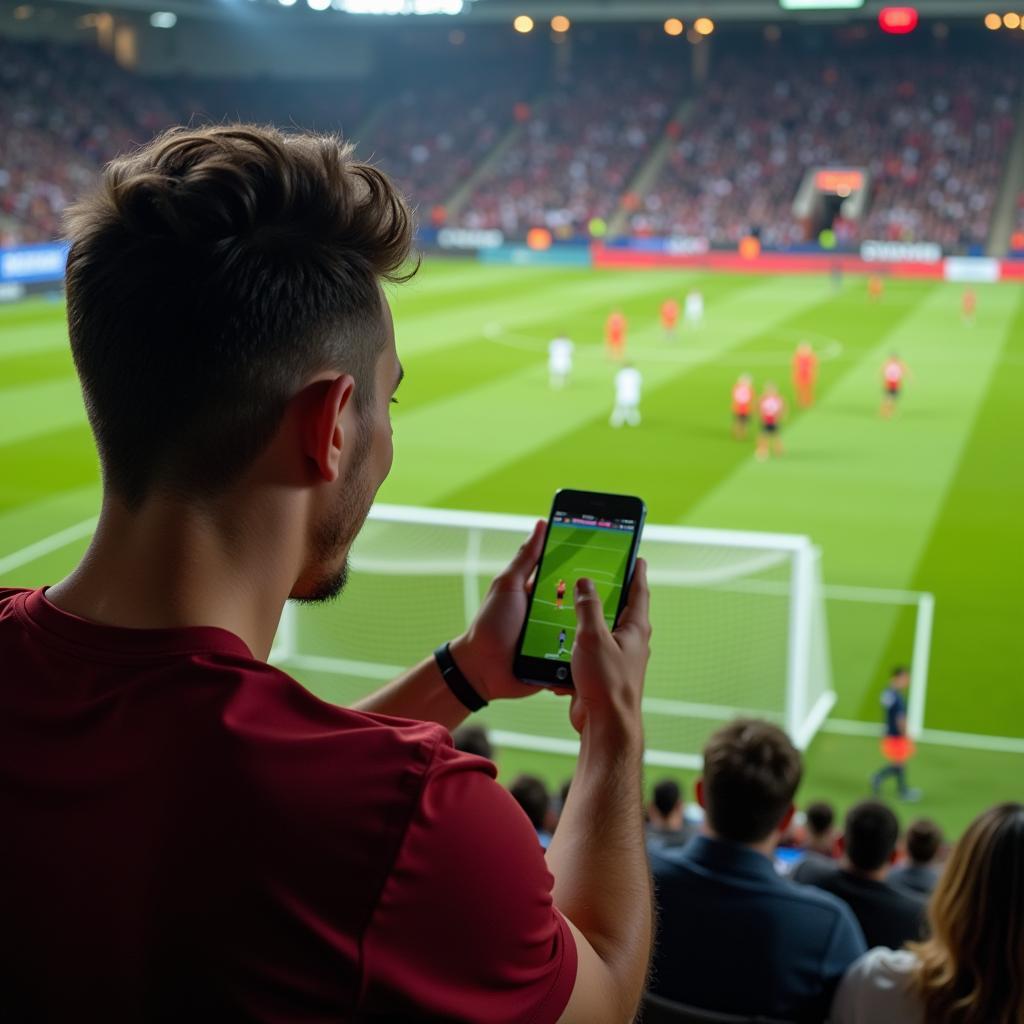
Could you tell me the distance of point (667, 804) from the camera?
7.09m

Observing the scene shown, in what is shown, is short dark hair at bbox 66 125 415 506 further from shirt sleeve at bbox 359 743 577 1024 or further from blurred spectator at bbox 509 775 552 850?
blurred spectator at bbox 509 775 552 850

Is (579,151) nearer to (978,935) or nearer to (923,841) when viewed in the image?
(923,841)

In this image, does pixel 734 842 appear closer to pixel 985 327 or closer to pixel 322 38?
pixel 985 327

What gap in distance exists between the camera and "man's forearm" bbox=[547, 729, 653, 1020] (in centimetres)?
169

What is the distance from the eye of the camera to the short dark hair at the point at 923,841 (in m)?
6.07

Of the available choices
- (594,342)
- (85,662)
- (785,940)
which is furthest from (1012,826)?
(594,342)

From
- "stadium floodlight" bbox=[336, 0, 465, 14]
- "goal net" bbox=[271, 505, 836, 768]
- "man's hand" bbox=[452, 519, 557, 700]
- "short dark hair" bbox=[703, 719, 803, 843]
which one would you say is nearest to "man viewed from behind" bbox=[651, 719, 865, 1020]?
"short dark hair" bbox=[703, 719, 803, 843]

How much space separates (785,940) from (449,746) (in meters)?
2.76

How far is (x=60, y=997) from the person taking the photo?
1.46 m

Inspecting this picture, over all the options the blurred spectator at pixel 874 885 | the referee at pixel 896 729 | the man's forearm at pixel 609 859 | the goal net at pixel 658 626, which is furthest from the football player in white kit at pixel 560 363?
the man's forearm at pixel 609 859

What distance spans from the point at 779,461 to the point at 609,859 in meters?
18.4

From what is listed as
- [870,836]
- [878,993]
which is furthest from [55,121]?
[878,993]

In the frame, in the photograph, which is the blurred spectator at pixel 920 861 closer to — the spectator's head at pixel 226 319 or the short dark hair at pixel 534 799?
the short dark hair at pixel 534 799

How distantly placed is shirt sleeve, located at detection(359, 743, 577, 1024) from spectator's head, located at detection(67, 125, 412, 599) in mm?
435
